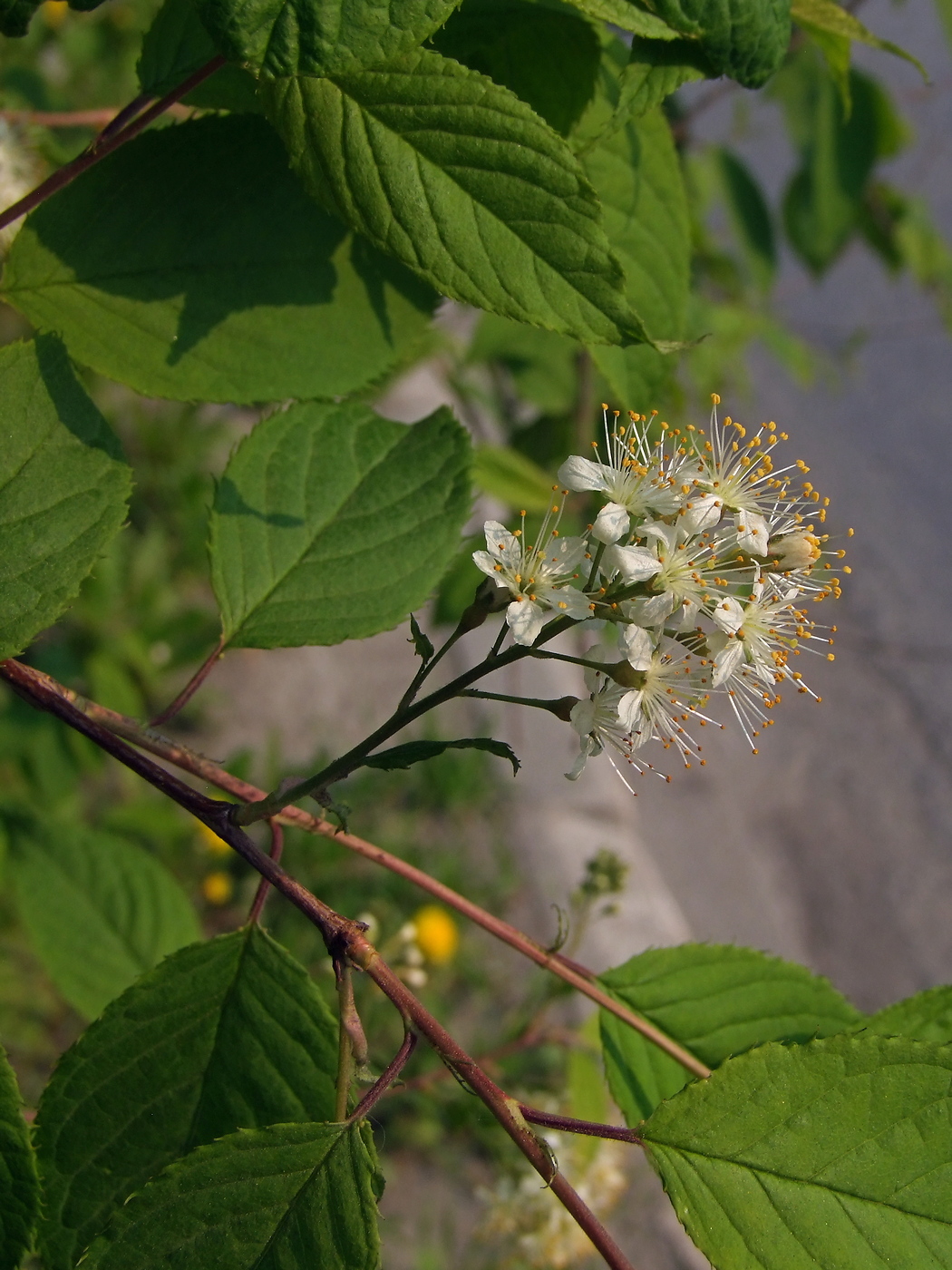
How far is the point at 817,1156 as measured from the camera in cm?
74

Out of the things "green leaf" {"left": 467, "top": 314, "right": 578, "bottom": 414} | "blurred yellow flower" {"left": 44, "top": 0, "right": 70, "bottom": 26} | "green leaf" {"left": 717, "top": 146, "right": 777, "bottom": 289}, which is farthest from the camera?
"blurred yellow flower" {"left": 44, "top": 0, "right": 70, "bottom": 26}

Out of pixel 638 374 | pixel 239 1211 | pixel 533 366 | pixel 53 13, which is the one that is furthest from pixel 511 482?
pixel 53 13

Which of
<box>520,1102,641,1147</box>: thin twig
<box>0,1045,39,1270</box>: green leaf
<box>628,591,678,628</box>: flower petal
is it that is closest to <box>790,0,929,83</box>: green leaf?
<box>628,591,678,628</box>: flower petal

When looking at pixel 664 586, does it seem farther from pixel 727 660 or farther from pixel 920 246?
pixel 920 246

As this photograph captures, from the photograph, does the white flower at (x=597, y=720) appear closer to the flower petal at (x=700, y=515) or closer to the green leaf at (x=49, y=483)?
the flower petal at (x=700, y=515)

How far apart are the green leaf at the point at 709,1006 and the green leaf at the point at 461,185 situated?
0.60 metres

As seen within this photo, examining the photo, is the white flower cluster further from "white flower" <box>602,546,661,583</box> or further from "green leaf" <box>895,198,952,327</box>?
"green leaf" <box>895,198,952,327</box>

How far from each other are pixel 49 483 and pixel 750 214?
2.02 metres

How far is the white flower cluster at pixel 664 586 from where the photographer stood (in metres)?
0.78

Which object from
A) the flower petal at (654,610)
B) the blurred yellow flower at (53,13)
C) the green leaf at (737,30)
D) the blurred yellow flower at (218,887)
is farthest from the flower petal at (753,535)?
the blurred yellow flower at (53,13)

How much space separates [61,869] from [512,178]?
118cm

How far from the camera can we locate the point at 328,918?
0.74 meters

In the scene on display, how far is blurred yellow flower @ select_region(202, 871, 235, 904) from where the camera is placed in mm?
2727

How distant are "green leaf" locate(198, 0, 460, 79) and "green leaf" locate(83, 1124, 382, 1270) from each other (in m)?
0.66
